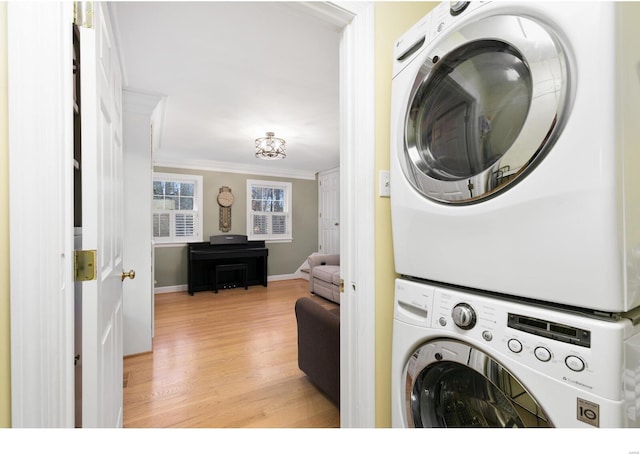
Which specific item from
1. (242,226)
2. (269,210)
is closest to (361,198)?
(242,226)

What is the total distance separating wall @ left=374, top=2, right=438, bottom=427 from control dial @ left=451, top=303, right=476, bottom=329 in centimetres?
33

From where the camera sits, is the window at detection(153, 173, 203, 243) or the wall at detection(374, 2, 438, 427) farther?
the window at detection(153, 173, 203, 243)

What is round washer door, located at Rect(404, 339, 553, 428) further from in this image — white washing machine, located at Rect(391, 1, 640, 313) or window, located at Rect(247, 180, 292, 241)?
window, located at Rect(247, 180, 292, 241)

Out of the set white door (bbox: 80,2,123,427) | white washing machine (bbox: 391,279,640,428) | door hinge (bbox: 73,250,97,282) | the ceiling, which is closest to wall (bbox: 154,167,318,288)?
the ceiling

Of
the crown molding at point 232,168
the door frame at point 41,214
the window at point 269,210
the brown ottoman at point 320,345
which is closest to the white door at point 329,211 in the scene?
the crown molding at point 232,168

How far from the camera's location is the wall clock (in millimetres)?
5203

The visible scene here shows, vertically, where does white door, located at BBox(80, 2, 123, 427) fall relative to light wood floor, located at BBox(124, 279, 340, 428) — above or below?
above

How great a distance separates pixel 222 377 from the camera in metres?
2.13

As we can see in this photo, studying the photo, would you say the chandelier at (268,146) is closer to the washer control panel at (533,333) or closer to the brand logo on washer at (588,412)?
the washer control panel at (533,333)

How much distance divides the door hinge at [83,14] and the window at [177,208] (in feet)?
14.6

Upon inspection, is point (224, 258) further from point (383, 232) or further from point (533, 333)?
point (533, 333)

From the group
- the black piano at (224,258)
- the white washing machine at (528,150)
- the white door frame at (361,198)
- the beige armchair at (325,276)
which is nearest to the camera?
the white washing machine at (528,150)

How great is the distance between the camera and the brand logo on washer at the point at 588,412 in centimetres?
57

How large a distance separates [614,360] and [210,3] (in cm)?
206
